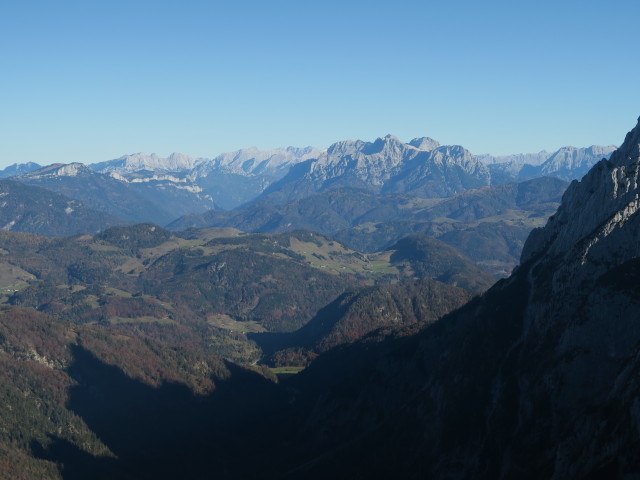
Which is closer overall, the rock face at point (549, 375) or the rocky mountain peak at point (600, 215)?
the rock face at point (549, 375)

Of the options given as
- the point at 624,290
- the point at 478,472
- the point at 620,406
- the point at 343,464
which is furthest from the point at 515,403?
the point at 343,464

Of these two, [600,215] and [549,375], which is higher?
[600,215]

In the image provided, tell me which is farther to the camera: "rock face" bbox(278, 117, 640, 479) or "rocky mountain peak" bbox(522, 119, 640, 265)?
"rocky mountain peak" bbox(522, 119, 640, 265)

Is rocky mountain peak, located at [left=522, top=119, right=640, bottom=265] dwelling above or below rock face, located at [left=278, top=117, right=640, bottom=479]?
above

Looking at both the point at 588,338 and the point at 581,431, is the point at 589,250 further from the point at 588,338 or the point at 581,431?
the point at 581,431

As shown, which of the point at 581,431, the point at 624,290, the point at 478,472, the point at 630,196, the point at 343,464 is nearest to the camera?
the point at 581,431

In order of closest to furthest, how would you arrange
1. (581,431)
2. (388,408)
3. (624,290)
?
1. (581,431)
2. (624,290)
3. (388,408)

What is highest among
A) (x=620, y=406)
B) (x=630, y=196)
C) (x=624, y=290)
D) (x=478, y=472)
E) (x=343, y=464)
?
(x=630, y=196)

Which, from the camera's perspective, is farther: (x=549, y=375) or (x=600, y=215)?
(x=600, y=215)
